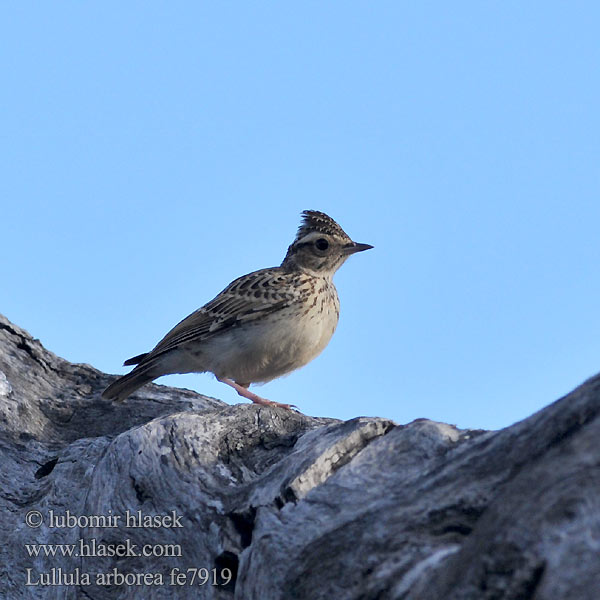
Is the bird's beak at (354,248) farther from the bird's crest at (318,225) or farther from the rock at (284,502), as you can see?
the rock at (284,502)

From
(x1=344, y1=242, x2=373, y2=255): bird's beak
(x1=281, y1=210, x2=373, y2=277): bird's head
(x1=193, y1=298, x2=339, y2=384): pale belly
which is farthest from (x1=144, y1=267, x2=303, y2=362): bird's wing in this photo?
(x1=344, y1=242, x2=373, y2=255): bird's beak

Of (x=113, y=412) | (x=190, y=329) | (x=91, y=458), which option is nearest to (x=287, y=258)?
(x=190, y=329)

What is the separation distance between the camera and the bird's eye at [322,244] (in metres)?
12.8

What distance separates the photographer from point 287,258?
43.1 feet

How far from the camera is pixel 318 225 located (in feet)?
42.7

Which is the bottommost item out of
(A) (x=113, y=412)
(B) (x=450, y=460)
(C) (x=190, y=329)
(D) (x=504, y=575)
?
(D) (x=504, y=575)

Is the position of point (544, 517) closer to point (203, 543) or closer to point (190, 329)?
point (203, 543)

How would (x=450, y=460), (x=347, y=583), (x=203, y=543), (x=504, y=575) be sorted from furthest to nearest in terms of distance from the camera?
(x=203, y=543) → (x=450, y=460) → (x=347, y=583) → (x=504, y=575)

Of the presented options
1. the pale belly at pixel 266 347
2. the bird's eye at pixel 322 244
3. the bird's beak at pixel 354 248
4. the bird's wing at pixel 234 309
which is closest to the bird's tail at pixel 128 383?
the bird's wing at pixel 234 309

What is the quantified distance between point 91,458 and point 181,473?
1.99 meters

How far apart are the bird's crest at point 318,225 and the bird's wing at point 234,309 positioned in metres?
1.20

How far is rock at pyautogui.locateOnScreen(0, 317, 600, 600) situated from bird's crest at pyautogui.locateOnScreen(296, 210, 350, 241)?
312 centimetres

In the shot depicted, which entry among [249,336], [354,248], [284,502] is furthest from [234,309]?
[284,502]

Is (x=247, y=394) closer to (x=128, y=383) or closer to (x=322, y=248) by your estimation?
(x=128, y=383)
